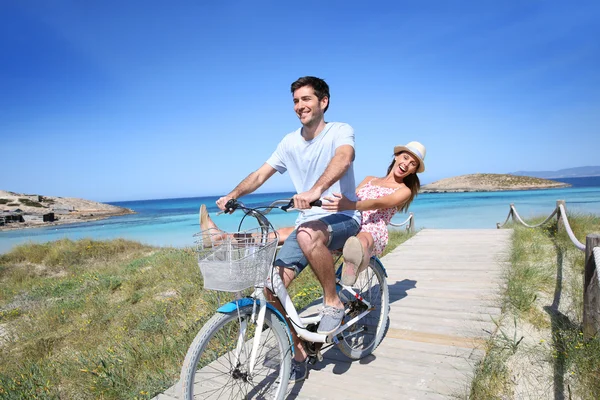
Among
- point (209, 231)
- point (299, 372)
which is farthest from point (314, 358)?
point (209, 231)

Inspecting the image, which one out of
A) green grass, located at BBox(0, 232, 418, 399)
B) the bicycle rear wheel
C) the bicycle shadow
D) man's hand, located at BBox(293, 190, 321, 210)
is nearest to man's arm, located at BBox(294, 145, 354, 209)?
man's hand, located at BBox(293, 190, 321, 210)

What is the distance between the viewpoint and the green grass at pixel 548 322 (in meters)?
2.65

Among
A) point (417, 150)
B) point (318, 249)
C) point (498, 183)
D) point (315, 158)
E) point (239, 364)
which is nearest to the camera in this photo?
point (239, 364)

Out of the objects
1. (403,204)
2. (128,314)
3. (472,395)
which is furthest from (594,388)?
(128,314)

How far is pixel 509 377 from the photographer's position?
287cm

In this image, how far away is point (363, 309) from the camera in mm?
3205

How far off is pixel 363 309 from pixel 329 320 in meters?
0.67

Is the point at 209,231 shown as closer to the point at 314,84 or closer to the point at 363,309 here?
the point at 314,84

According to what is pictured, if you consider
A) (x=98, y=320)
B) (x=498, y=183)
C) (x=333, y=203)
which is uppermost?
(x=333, y=203)

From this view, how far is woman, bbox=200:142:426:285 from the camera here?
7.98 feet

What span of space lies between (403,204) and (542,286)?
2725 millimetres

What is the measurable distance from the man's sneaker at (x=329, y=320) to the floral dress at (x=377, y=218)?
761mm

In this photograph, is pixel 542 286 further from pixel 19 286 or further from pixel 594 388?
pixel 19 286

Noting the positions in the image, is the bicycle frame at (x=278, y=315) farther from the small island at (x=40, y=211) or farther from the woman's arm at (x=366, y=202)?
the small island at (x=40, y=211)
